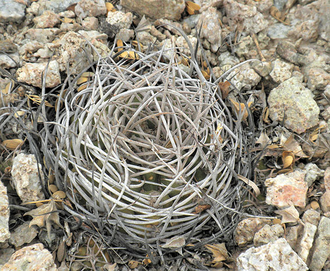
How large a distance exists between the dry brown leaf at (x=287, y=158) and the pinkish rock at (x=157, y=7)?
1019mm

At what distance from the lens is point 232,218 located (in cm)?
125

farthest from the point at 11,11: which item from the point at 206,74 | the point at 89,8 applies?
the point at 206,74

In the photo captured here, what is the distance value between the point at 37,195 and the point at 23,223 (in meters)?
0.13

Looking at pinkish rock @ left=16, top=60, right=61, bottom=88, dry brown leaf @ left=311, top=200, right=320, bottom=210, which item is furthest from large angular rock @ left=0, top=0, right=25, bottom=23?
dry brown leaf @ left=311, top=200, right=320, bottom=210

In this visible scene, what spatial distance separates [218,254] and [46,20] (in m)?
1.50

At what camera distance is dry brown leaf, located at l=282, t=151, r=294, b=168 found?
1.34 m

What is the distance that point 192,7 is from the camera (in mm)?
1748

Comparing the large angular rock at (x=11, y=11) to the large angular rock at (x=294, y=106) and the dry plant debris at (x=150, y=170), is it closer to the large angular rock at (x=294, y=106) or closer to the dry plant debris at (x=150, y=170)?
the dry plant debris at (x=150, y=170)

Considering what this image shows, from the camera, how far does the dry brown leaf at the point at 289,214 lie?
1.17 metres

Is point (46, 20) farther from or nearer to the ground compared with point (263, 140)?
farther from the ground

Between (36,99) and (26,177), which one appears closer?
(26,177)

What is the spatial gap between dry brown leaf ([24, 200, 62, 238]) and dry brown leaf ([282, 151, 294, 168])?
3.45ft

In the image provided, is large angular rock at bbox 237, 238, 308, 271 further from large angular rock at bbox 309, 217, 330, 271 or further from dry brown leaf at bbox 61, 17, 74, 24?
dry brown leaf at bbox 61, 17, 74, 24

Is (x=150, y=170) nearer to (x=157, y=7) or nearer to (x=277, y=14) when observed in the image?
(x=157, y=7)
